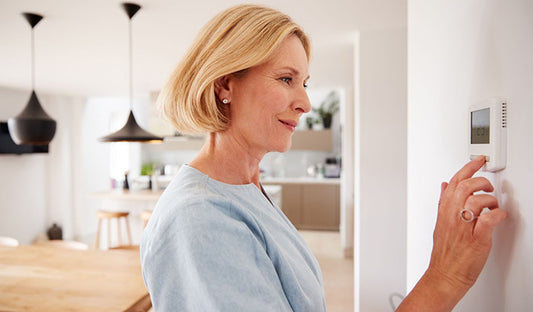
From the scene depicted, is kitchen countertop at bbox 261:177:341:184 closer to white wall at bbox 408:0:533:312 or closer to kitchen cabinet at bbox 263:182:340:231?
kitchen cabinet at bbox 263:182:340:231

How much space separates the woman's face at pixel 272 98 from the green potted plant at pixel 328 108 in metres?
6.67

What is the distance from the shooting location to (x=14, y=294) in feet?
7.01

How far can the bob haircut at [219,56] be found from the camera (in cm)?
77

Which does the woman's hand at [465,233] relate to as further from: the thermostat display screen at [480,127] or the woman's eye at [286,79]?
the woman's eye at [286,79]

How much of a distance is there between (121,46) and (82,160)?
13.2 feet

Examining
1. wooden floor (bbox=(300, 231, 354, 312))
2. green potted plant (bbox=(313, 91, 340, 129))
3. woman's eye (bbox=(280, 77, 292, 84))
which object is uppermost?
green potted plant (bbox=(313, 91, 340, 129))

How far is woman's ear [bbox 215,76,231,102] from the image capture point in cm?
82

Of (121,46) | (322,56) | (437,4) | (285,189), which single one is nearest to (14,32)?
(121,46)

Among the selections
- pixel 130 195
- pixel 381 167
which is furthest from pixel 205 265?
pixel 130 195

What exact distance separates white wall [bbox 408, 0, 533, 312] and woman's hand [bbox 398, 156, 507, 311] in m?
0.06

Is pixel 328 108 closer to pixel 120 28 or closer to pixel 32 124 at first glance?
pixel 120 28

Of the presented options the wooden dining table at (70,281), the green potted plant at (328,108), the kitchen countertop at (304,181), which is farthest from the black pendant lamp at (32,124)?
the green potted plant at (328,108)

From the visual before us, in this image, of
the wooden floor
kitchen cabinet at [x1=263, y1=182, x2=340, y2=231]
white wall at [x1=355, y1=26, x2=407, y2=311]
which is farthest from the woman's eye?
kitchen cabinet at [x1=263, y1=182, x2=340, y2=231]

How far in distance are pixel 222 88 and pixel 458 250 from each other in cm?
57
